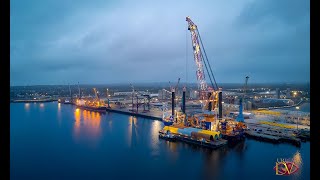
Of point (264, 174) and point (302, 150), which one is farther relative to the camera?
point (302, 150)

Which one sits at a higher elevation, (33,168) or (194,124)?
(194,124)

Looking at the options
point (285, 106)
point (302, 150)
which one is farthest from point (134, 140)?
point (285, 106)

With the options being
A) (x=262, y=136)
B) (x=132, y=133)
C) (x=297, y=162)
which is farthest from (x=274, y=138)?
(x=132, y=133)

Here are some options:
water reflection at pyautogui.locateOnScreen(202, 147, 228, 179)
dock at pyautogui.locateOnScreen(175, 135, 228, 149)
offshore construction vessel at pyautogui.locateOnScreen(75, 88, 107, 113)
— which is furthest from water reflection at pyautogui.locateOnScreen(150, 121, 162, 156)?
offshore construction vessel at pyautogui.locateOnScreen(75, 88, 107, 113)

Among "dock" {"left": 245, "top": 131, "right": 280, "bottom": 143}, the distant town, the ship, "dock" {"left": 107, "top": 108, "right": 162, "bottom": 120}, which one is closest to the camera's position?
"dock" {"left": 245, "top": 131, "right": 280, "bottom": 143}

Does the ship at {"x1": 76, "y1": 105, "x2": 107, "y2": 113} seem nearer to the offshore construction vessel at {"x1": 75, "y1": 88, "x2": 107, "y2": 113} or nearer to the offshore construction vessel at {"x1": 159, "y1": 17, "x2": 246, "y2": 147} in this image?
the offshore construction vessel at {"x1": 75, "y1": 88, "x2": 107, "y2": 113}

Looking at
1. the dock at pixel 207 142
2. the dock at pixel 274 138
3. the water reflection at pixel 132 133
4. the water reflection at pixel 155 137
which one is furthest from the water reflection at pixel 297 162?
the water reflection at pixel 132 133

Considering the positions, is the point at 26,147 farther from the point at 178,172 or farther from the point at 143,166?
the point at 178,172
